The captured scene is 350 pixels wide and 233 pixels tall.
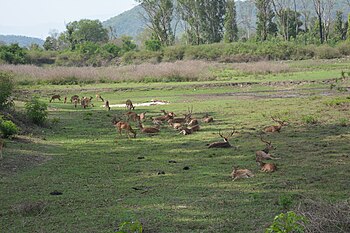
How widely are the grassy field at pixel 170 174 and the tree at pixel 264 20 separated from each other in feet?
212

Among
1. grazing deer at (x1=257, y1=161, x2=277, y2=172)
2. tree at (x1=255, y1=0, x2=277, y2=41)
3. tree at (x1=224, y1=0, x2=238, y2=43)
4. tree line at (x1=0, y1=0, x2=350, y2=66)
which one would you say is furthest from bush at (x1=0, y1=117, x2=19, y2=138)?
tree at (x1=224, y1=0, x2=238, y2=43)

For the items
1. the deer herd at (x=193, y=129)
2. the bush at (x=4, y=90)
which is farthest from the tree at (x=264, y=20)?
the bush at (x=4, y=90)

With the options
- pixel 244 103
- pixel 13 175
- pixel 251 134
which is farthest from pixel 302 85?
pixel 13 175

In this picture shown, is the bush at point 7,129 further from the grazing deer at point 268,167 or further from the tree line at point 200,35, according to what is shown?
the tree line at point 200,35

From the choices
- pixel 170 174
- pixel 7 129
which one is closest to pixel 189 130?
pixel 7 129

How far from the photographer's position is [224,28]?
325ft

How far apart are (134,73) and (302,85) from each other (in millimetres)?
16061

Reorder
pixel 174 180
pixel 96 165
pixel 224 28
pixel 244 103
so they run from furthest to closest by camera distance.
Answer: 1. pixel 224 28
2. pixel 244 103
3. pixel 96 165
4. pixel 174 180

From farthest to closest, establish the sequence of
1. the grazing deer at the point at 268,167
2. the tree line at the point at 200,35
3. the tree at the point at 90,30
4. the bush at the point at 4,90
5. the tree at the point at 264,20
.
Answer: the tree at the point at 90,30, the tree at the point at 264,20, the tree line at the point at 200,35, the bush at the point at 4,90, the grazing deer at the point at 268,167

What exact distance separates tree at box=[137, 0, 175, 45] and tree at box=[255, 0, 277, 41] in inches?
579

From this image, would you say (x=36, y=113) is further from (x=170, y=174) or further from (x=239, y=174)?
(x=239, y=174)

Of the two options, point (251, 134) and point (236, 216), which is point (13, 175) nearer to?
point (236, 216)

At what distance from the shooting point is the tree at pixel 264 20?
3450 inches

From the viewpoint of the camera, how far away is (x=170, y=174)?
1209 cm
